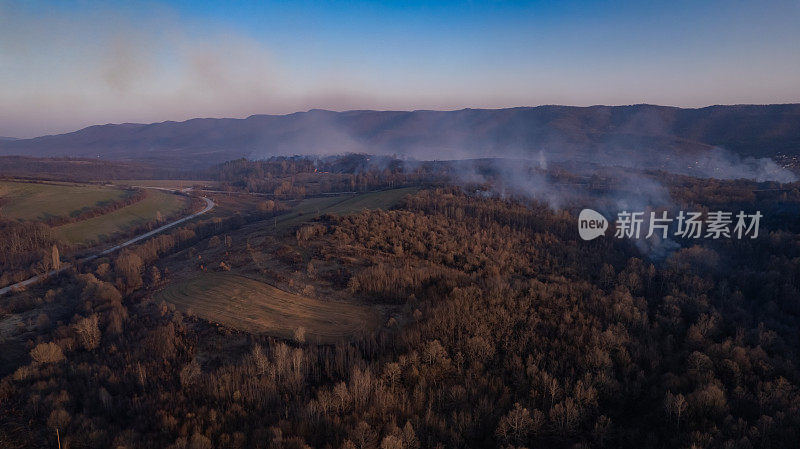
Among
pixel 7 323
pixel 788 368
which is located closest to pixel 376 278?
pixel 788 368

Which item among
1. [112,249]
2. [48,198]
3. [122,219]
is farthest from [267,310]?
[48,198]

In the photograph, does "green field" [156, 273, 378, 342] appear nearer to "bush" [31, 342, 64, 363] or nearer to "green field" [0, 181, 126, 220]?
"bush" [31, 342, 64, 363]

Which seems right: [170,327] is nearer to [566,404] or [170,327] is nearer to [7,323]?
[7,323]

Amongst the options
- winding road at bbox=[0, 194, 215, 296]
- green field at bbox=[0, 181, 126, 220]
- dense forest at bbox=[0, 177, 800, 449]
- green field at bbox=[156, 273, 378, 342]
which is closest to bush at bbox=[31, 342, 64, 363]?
dense forest at bbox=[0, 177, 800, 449]

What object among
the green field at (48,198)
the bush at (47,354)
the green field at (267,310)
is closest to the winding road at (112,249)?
the green field at (48,198)

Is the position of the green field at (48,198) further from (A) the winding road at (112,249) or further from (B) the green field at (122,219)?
(A) the winding road at (112,249)
